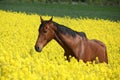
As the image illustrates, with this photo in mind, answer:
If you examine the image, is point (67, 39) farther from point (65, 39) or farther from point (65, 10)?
point (65, 10)

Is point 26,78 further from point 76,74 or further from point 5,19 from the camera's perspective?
point 5,19

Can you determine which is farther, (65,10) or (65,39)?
(65,10)

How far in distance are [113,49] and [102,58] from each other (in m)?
4.03

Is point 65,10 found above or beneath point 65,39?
beneath

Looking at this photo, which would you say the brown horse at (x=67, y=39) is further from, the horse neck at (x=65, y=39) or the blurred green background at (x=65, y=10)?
the blurred green background at (x=65, y=10)

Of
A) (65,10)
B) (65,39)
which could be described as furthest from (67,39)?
(65,10)

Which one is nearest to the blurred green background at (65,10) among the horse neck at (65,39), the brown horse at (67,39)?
the brown horse at (67,39)

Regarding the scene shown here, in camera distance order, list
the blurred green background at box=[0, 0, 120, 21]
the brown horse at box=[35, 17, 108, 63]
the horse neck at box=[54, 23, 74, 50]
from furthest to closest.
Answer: the blurred green background at box=[0, 0, 120, 21] < the horse neck at box=[54, 23, 74, 50] < the brown horse at box=[35, 17, 108, 63]

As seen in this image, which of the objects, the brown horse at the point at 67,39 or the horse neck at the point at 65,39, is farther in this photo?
the horse neck at the point at 65,39

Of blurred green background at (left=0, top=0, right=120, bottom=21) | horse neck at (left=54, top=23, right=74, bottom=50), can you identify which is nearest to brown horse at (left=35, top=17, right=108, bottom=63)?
horse neck at (left=54, top=23, right=74, bottom=50)

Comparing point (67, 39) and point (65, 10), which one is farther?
point (65, 10)

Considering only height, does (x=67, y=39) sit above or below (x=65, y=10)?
above

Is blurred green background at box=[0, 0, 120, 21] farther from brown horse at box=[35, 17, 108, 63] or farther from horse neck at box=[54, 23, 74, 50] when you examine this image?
horse neck at box=[54, 23, 74, 50]

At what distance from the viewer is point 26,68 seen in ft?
24.4
